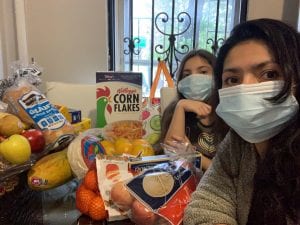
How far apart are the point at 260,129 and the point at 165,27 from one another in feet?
5.09

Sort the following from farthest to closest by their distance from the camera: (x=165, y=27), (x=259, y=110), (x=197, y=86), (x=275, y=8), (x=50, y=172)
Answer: (x=165, y=27) → (x=275, y=8) → (x=197, y=86) → (x=50, y=172) → (x=259, y=110)

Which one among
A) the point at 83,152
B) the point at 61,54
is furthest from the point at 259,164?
the point at 61,54

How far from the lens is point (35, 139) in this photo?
2.78ft

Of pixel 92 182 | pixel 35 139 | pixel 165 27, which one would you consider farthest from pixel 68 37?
pixel 92 182

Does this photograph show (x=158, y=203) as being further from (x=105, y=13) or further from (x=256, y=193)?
(x=105, y=13)

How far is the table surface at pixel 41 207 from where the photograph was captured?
739 mm

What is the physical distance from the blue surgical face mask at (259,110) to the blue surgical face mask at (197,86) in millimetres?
558

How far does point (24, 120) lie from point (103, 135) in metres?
0.27

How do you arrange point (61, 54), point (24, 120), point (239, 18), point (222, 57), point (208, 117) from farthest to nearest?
point (239, 18) → point (61, 54) → point (208, 117) → point (24, 120) → point (222, 57)

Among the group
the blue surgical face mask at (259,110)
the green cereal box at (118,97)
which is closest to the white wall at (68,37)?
the green cereal box at (118,97)

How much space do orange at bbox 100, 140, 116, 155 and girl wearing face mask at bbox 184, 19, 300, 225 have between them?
0.30m

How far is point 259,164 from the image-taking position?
72cm

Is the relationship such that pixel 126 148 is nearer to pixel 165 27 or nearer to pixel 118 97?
pixel 118 97

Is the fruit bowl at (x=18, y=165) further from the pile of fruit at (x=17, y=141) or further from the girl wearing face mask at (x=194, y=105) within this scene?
the girl wearing face mask at (x=194, y=105)
